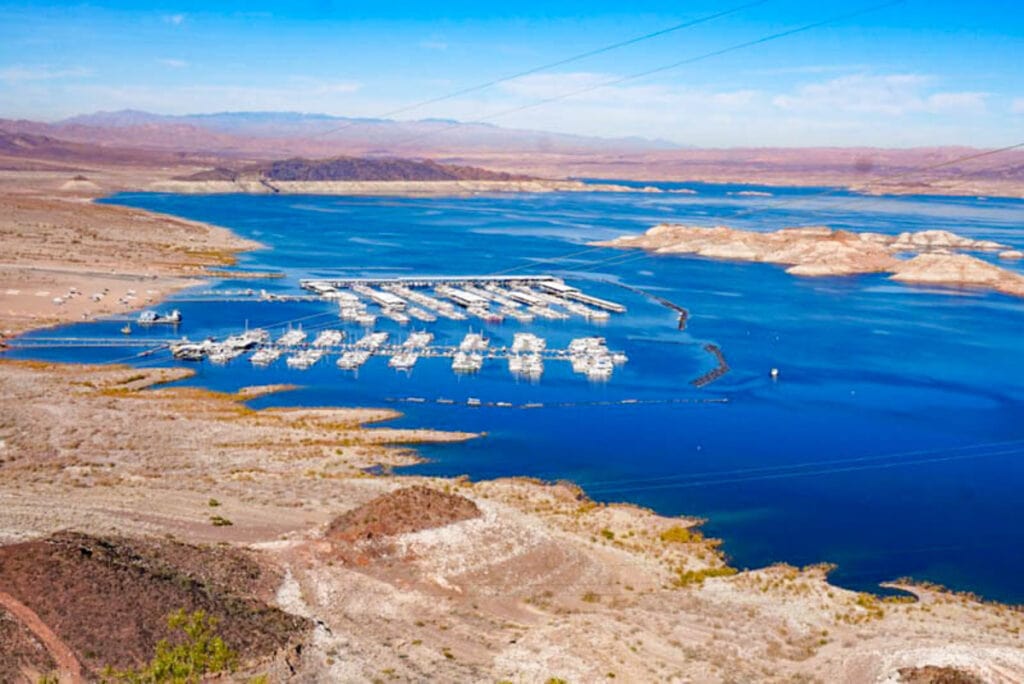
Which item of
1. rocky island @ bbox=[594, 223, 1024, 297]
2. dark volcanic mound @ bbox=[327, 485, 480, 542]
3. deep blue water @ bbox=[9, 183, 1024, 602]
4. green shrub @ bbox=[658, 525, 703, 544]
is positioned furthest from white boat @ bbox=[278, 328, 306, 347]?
rocky island @ bbox=[594, 223, 1024, 297]

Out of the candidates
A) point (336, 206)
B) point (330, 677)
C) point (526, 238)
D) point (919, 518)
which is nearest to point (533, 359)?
point (919, 518)

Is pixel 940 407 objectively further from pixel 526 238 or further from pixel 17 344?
pixel 526 238

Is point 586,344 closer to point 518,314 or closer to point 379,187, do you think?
point 518,314

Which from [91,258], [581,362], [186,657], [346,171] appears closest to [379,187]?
[346,171]

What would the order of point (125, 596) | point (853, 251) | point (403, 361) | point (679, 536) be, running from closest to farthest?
point (125, 596) < point (679, 536) < point (403, 361) < point (853, 251)

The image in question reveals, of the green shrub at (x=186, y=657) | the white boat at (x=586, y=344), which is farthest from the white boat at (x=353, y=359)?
the green shrub at (x=186, y=657)
